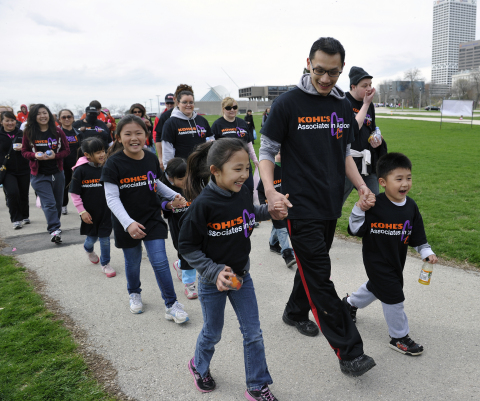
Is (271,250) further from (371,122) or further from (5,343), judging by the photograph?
(5,343)

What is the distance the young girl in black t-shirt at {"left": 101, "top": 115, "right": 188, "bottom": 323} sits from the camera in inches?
138

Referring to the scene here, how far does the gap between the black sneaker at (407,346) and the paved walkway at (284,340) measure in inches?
2.0

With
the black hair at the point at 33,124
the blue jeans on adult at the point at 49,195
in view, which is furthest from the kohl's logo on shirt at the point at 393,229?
the black hair at the point at 33,124

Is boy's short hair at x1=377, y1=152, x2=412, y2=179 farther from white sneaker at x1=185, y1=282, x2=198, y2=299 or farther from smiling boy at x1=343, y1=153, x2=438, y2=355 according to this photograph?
white sneaker at x1=185, y1=282, x2=198, y2=299

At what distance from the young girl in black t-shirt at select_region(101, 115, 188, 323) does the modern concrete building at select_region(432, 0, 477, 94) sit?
13413 centimetres

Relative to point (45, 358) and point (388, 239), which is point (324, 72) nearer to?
point (388, 239)

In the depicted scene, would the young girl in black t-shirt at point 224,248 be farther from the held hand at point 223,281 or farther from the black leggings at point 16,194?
the black leggings at point 16,194

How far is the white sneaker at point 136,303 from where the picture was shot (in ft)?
12.5

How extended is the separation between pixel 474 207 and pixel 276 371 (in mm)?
6109

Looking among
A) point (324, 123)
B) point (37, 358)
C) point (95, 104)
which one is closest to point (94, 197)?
point (37, 358)

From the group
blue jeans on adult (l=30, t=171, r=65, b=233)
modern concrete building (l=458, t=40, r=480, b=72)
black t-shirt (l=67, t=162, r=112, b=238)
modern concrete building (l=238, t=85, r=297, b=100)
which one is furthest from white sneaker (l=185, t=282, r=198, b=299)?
modern concrete building (l=458, t=40, r=480, b=72)

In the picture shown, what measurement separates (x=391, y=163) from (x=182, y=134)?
3111 mm

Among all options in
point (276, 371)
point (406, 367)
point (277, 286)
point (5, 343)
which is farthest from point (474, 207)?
point (5, 343)

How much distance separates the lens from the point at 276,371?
A: 2.83 meters
